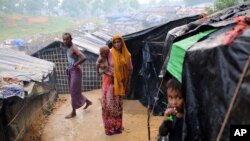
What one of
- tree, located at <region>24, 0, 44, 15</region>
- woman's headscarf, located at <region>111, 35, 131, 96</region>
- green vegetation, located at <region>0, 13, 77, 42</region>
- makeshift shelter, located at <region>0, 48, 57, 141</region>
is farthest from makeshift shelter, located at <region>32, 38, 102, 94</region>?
tree, located at <region>24, 0, 44, 15</region>

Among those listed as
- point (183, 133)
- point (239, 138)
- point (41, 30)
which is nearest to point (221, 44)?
point (239, 138)

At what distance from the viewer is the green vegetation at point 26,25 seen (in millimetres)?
34500

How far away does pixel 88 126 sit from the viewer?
7.30m

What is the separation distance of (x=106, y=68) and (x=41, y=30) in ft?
115

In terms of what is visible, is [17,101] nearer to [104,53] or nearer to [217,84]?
[104,53]

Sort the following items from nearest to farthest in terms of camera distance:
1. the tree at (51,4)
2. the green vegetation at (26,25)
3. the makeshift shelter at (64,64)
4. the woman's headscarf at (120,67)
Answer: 1. the woman's headscarf at (120,67)
2. the makeshift shelter at (64,64)
3. the green vegetation at (26,25)
4. the tree at (51,4)

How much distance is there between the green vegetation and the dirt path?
25022 millimetres

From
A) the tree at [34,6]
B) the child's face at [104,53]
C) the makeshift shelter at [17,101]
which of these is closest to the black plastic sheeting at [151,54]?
the child's face at [104,53]

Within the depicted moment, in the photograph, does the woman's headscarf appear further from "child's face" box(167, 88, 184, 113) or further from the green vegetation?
the green vegetation

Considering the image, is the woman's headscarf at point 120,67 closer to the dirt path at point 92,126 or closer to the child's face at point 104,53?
the child's face at point 104,53

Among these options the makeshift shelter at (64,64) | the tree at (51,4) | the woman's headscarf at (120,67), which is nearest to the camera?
the woman's headscarf at (120,67)

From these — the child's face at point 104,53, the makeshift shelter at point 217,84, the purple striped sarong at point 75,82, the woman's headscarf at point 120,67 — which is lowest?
the purple striped sarong at point 75,82

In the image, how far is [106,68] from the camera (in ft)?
20.4

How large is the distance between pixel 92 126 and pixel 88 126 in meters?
0.09
